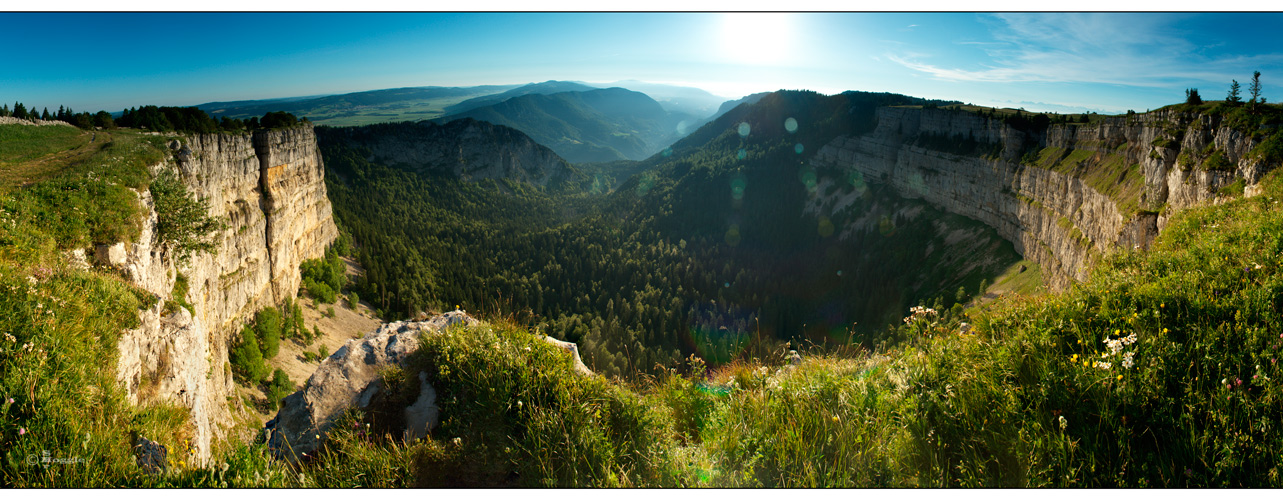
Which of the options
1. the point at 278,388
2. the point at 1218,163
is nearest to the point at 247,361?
the point at 278,388

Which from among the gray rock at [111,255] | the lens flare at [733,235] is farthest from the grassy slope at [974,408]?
the lens flare at [733,235]

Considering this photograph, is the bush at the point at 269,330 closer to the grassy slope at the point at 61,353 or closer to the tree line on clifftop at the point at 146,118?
the tree line on clifftop at the point at 146,118

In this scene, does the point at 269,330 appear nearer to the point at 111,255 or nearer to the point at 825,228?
the point at 111,255

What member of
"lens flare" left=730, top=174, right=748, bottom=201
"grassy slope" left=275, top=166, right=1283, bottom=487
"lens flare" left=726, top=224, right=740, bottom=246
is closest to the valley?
"grassy slope" left=275, top=166, right=1283, bottom=487

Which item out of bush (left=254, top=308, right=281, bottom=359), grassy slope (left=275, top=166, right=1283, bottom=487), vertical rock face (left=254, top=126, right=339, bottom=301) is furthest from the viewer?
vertical rock face (left=254, top=126, right=339, bottom=301)

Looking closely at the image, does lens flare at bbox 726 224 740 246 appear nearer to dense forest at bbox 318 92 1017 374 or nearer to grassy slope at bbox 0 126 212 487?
dense forest at bbox 318 92 1017 374

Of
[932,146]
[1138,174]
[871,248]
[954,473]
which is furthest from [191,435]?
[932,146]
